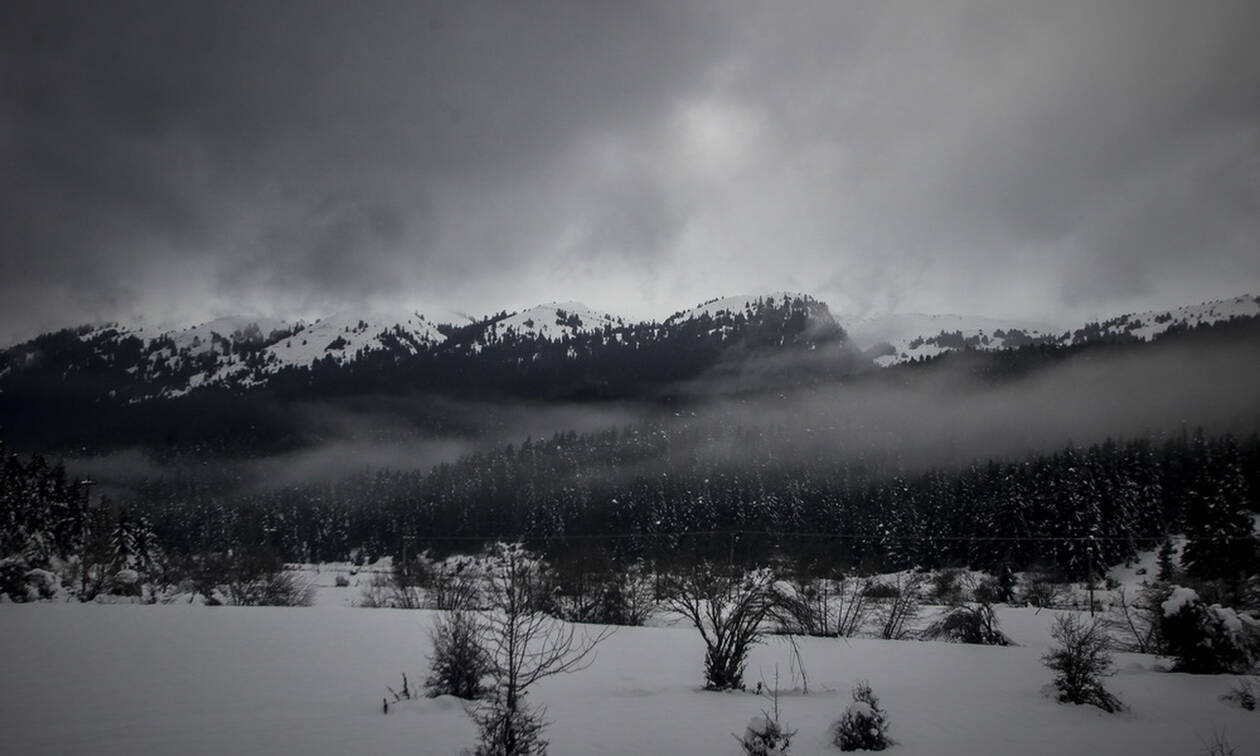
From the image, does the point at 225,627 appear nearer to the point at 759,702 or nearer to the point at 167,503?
the point at 759,702

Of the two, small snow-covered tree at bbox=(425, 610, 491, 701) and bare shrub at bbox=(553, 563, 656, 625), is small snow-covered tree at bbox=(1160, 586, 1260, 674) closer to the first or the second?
small snow-covered tree at bbox=(425, 610, 491, 701)

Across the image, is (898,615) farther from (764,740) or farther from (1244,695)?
(764,740)

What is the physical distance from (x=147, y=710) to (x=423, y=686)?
4562 mm

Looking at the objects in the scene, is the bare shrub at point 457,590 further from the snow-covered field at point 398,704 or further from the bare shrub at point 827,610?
the bare shrub at point 827,610

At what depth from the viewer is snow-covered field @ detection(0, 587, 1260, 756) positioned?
32.1 feet

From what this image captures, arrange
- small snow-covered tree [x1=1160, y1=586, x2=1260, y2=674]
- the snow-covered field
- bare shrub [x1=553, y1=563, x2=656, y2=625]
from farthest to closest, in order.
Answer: bare shrub [x1=553, y1=563, x2=656, y2=625]
small snow-covered tree [x1=1160, y1=586, x2=1260, y2=674]
the snow-covered field

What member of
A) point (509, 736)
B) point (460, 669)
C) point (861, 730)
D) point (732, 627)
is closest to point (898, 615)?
point (732, 627)

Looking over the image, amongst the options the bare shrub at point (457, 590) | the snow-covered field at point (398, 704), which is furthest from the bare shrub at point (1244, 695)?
the bare shrub at point (457, 590)

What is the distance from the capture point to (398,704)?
39.3ft

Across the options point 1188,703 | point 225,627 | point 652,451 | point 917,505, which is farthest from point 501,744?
point 652,451

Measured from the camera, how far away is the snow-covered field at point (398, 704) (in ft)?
32.1

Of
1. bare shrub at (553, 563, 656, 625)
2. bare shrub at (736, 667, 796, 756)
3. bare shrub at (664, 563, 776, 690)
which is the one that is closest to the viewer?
bare shrub at (736, 667, 796, 756)

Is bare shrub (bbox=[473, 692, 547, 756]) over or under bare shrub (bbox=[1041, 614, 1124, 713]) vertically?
over

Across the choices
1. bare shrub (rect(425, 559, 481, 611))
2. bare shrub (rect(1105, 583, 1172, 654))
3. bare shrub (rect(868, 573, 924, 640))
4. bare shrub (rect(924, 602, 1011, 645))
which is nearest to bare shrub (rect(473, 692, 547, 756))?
bare shrub (rect(425, 559, 481, 611))
